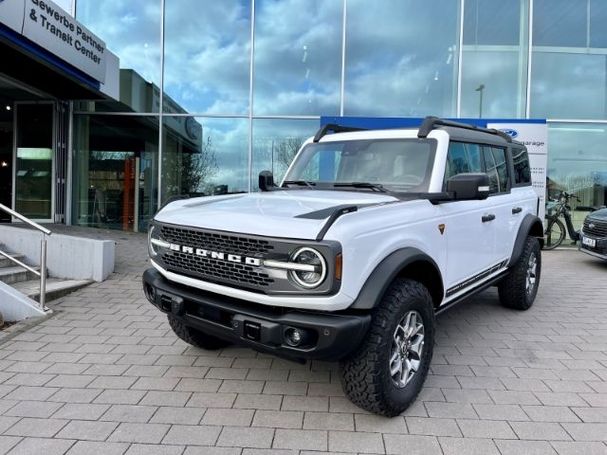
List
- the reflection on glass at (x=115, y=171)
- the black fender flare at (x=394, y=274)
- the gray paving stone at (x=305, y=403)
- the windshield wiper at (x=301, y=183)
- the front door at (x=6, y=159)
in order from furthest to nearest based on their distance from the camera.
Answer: the front door at (x=6, y=159) → the reflection on glass at (x=115, y=171) → the windshield wiper at (x=301, y=183) → the gray paving stone at (x=305, y=403) → the black fender flare at (x=394, y=274)

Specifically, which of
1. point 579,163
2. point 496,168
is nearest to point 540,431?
→ point 496,168

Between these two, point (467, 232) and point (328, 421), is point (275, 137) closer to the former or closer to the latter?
point (467, 232)

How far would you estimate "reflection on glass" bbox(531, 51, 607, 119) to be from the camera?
1240cm

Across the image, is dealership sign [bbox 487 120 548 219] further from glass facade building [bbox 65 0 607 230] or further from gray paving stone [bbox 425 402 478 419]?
gray paving stone [bbox 425 402 478 419]

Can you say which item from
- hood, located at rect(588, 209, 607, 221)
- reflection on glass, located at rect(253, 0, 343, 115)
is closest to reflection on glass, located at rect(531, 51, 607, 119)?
hood, located at rect(588, 209, 607, 221)

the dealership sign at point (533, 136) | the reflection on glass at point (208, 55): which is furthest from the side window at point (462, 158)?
the reflection on glass at point (208, 55)

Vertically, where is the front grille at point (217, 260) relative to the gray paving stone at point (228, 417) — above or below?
above

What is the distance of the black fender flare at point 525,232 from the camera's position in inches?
212

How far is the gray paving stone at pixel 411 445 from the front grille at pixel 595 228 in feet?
25.2

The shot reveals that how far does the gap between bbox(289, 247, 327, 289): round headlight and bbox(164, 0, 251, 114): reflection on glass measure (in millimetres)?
10614

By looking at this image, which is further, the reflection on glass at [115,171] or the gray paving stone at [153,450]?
the reflection on glass at [115,171]

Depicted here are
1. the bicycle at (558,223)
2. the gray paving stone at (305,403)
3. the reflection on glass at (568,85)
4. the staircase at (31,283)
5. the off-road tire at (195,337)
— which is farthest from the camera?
the reflection on glass at (568,85)

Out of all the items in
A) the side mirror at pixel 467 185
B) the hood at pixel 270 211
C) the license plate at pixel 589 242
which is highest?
the side mirror at pixel 467 185

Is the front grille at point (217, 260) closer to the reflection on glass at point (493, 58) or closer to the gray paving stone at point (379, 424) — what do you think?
the gray paving stone at point (379, 424)
